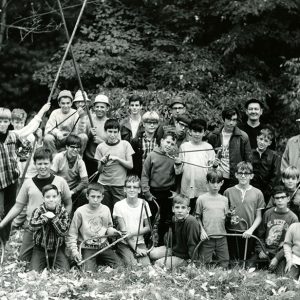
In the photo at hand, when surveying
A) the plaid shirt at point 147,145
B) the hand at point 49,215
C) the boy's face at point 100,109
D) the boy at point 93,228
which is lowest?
the boy at point 93,228

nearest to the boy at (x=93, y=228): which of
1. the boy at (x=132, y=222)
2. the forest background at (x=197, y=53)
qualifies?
the boy at (x=132, y=222)

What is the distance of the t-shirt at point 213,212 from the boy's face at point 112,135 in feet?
4.61

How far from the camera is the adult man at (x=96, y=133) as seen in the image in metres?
8.82

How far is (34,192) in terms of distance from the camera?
7586 mm

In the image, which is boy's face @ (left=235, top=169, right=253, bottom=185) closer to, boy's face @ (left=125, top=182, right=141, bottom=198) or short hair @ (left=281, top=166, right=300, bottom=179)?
short hair @ (left=281, top=166, right=300, bottom=179)

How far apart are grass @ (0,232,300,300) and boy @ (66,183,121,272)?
40 centimetres

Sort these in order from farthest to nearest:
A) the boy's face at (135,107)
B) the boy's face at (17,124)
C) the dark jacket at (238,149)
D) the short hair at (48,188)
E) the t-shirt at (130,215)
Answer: the boy's face at (17,124) → the boy's face at (135,107) → the dark jacket at (238,149) → the t-shirt at (130,215) → the short hair at (48,188)

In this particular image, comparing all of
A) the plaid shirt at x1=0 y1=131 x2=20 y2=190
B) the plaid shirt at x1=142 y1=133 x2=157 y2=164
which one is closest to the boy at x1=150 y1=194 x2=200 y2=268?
the plaid shirt at x1=142 y1=133 x2=157 y2=164

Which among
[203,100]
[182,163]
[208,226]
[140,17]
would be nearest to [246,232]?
[208,226]

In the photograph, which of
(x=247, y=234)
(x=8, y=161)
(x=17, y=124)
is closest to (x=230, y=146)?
(x=247, y=234)

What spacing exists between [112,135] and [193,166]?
3.61 feet

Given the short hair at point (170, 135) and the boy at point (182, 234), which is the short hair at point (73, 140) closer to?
the short hair at point (170, 135)

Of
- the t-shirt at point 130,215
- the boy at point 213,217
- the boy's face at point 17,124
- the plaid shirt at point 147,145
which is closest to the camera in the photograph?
the boy at point 213,217

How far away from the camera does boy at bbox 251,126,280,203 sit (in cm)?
846
